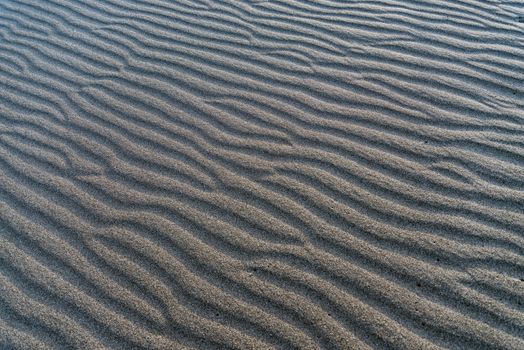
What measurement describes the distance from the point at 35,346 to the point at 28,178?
3.38 feet

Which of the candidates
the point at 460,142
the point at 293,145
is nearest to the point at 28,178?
the point at 293,145

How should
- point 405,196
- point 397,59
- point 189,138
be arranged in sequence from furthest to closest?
point 397,59 → point 189,138 → point 405,196

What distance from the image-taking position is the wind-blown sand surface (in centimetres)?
191

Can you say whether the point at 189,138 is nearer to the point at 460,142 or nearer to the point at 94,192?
the point at 94,192

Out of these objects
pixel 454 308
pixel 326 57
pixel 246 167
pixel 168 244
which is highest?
pixel 326 57

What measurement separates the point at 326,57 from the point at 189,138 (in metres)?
1.23

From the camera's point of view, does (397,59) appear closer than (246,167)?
No

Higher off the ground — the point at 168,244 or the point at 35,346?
the point at 168,244

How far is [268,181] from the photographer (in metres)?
2.44

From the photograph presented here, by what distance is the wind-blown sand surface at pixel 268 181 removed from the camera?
75.0 inches

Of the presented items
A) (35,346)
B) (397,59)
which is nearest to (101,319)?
(35,346)

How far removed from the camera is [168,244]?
85.6 inches

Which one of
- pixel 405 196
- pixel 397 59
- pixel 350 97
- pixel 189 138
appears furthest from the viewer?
pixel 397 59

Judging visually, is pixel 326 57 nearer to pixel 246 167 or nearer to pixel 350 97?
pixel 350 97
